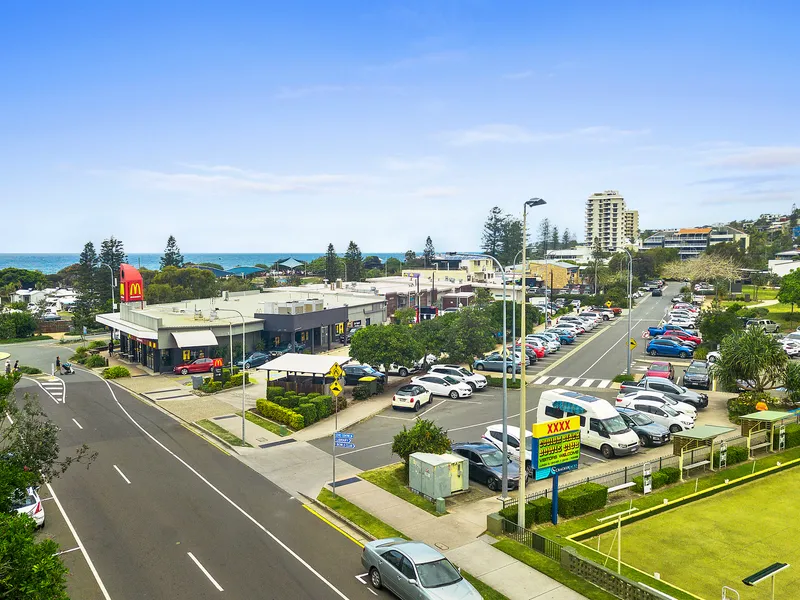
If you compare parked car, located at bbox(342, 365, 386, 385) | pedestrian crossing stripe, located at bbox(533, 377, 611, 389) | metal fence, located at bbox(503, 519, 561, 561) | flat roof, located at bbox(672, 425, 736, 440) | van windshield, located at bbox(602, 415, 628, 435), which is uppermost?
flat roof, located at bbox(672, 425, 736, 440)

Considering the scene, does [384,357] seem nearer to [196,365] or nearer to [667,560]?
[196,365]

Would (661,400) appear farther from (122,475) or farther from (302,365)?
(122,475)

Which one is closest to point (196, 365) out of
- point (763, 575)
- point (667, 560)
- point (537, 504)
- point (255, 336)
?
point (255, 336)

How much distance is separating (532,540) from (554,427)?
11.3 ft

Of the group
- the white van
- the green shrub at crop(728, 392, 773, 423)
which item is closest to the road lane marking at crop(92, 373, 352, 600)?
the white van

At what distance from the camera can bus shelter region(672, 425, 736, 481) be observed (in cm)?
2272

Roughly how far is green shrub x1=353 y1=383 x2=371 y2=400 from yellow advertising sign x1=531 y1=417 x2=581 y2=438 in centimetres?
1986

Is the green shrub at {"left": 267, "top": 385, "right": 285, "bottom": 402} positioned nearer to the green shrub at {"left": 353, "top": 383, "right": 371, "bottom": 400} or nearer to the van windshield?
the green shrub at {"left": 353, "top": 383, "right": 371, "bottom": 400}

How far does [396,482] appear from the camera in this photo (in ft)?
74.6

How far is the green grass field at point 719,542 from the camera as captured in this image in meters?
15.4

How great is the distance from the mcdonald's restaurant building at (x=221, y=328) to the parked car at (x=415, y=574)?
3060 cm

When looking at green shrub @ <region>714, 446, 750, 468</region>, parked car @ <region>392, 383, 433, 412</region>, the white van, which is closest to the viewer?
green shrub @ <region>714, 446, 750, 468</region>

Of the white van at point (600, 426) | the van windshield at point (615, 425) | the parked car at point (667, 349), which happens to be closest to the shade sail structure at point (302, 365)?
the white van at point (600, 426)

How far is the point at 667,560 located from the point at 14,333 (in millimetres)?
76167
